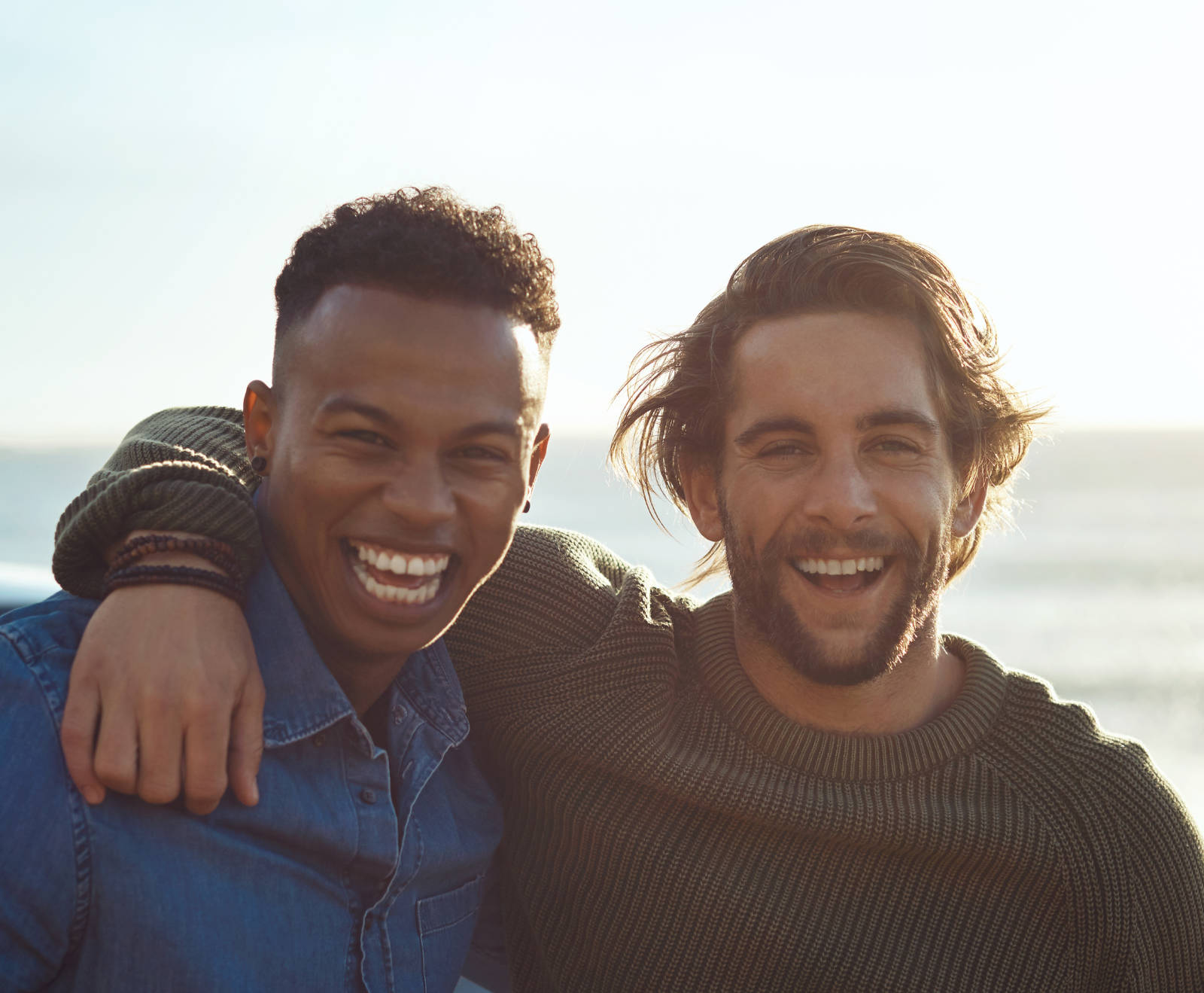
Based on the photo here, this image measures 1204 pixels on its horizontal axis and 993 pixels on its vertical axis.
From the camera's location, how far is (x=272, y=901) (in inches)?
74.9

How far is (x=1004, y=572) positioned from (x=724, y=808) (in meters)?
17.7

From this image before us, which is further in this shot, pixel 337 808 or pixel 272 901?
pixel 337 808

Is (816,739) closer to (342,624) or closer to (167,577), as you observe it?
(342,624)

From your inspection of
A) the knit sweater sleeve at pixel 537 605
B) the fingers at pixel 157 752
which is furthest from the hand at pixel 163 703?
the knit sweater sleeve at pixel 537 605

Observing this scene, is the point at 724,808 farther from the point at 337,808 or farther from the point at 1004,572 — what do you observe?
the point at 1004,572

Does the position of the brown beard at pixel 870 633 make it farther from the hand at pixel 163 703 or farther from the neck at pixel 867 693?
the hand at pixel 163 703

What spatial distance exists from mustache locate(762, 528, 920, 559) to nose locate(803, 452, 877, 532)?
21mm

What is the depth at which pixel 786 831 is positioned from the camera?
2475mm

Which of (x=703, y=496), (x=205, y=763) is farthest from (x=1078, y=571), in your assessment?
(x=205, y=763)

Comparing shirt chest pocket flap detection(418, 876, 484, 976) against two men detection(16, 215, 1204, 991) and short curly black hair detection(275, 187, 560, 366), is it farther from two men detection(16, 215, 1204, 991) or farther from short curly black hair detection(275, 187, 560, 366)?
short curly black hair detection(275, 187, 560, 366)

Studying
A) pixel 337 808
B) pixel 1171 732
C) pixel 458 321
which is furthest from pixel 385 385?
pixel 1171 732

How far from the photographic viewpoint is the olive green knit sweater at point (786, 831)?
2367 millimetres

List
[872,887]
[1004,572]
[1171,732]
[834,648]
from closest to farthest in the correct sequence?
[872,887]
[834,648]
[1171,732]
[1004,572]

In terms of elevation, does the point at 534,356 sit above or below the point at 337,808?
above
